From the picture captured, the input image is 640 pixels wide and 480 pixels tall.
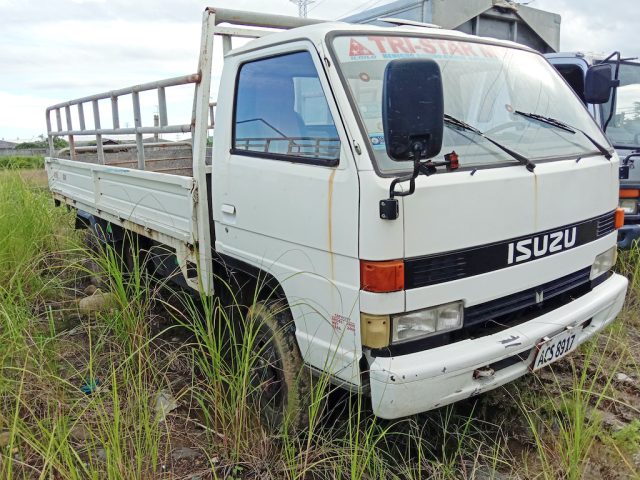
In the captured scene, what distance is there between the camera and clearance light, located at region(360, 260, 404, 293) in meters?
2.15

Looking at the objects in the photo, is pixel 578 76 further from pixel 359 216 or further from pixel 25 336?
pixel 25 336

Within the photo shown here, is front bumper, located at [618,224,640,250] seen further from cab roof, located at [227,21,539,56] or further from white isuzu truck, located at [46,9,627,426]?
cab roof, located at [227,21,539,56]

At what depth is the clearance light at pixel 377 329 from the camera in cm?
220

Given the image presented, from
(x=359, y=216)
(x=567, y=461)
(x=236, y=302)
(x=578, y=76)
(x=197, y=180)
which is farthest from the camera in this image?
(x=578, y=76)

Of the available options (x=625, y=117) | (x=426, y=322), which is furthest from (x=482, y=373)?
(x=625, y=117)

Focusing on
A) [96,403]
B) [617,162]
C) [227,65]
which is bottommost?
[96,403]

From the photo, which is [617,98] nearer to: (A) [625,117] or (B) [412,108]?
(A) [625,117]

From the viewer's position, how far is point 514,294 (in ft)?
8.34

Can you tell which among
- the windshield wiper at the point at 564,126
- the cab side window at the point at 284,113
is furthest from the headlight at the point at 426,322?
the windshield wiper at the point at 564,126

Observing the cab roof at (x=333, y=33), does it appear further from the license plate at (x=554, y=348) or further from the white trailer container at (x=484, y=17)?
the white trailer container at (x=484, y=17)

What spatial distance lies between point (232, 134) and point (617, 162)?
2.15m

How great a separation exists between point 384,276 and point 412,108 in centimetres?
65

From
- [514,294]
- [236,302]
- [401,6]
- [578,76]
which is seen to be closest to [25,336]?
[236,302]

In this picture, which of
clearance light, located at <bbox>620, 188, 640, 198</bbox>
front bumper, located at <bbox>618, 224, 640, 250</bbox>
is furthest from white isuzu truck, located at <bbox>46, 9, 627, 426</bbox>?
clearance light, located at <bbox>620, 188, 640, 198</bbox>
